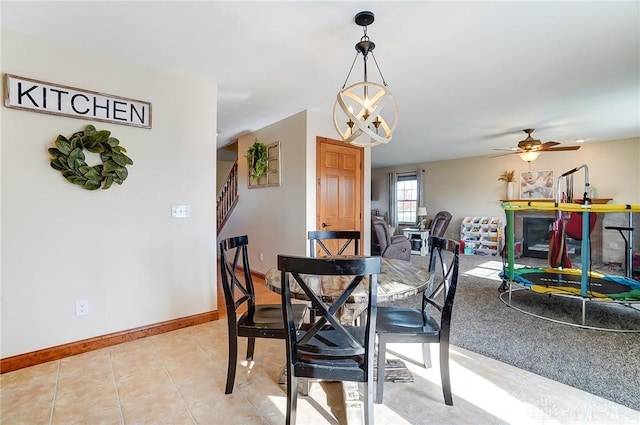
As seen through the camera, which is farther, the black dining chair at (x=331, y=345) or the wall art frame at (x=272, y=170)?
the wall art frame at (x=272, y=170)

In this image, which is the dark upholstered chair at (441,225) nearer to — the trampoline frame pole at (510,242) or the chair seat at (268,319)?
the trampoline frame pole at (510,242)

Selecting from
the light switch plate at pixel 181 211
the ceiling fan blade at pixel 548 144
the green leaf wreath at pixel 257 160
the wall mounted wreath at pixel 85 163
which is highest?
the ceiling fan blade at pixel 548 144

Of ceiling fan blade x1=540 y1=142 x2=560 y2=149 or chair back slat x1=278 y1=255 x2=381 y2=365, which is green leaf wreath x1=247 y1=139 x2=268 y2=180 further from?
ceiling fan blade x1=540 y1=142 x2=560 y2=149

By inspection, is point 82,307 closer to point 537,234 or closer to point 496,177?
point 496,177

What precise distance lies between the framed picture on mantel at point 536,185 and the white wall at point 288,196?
4.49 metres

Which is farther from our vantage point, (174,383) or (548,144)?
(548,144)

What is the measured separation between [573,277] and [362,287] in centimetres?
345

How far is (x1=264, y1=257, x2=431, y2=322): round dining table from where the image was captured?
1414mm

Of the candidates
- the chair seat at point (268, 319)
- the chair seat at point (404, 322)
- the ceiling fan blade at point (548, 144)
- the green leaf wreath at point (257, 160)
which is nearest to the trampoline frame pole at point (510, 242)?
the ceiling fan blade at point (548, 144)

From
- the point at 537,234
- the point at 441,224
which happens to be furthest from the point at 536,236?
the point at 441,224

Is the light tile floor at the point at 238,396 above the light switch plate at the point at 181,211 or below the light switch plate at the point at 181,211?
below

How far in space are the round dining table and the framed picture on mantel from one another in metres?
6.27

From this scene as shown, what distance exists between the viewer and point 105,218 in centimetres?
244

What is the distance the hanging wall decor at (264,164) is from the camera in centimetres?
427
